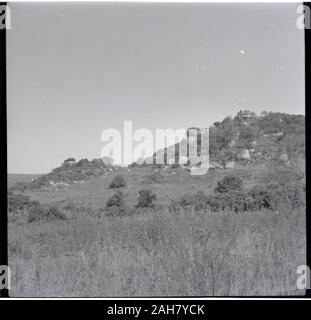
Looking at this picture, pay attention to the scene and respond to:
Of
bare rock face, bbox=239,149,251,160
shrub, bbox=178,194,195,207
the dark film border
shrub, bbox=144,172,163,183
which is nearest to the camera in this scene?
the dark film border

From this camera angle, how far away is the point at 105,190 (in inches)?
398

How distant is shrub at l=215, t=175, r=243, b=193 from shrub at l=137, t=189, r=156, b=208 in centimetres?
158

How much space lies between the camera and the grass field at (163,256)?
380 cm

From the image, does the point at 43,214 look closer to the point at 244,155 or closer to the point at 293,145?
the point at 244,155

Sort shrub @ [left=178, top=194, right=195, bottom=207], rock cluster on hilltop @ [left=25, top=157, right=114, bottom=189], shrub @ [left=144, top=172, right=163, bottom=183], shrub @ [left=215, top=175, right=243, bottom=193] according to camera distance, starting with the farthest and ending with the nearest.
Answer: shrub @ [left=215, top=175, right=243, bottom=193]
shrub @ [left=144, top=172, right=163, bottom=183]
shrub @ [left=178, top=194, right=195, bottom=207]
rock cluster on hilltop @ [left=25, top=157, right=114, bottom=189]

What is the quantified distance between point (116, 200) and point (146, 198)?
0.80 m

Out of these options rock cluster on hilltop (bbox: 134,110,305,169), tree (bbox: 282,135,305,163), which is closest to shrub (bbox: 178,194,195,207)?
rock cluster on hilltop (bbox: 134,110,305,169)

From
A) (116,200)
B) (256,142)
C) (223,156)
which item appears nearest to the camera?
(116,200)

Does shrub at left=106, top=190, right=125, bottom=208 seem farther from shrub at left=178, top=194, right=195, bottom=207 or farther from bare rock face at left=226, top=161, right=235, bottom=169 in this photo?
bare rock face at left=226, top=161, right=235, bottom=169

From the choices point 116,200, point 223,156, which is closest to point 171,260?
point 116,200

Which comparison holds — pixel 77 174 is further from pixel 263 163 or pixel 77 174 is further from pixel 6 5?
pixel 263 163

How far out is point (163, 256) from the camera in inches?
168

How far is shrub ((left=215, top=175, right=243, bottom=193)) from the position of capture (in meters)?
9.45
